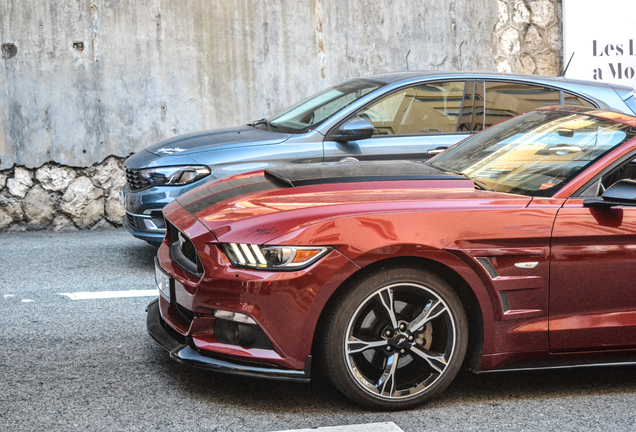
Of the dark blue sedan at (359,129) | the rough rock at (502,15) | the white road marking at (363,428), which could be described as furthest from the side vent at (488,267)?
the rough rock at (502,15)

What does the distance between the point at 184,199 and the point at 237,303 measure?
3.50ft

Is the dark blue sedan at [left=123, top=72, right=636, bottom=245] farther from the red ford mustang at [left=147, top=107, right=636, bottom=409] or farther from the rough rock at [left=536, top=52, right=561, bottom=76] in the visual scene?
the rough rock at [left=536, top=52, right=561, bottom=76]

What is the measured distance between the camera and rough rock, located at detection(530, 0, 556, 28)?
10.9m

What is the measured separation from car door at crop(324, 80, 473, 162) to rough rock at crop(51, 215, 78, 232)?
13.1 ft

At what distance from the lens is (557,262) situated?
3.79m

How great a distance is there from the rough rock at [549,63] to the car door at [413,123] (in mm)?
4219

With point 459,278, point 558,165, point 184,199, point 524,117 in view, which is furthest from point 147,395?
point 524,117

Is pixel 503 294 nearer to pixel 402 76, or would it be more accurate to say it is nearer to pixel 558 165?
pixel 558 165

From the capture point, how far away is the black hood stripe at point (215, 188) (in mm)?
4375

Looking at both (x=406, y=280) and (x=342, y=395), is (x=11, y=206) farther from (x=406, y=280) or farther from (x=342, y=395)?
(x=406, y=280)

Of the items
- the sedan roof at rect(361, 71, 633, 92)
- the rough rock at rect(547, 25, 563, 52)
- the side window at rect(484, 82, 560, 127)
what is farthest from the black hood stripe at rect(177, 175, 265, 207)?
the rough rock at rect(547, 25, 563, 52)

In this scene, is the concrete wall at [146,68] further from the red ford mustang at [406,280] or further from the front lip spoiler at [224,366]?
the front lip spoiler at [224,366]

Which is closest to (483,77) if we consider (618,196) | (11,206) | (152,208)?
(152,208)

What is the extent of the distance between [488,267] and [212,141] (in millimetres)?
3673
